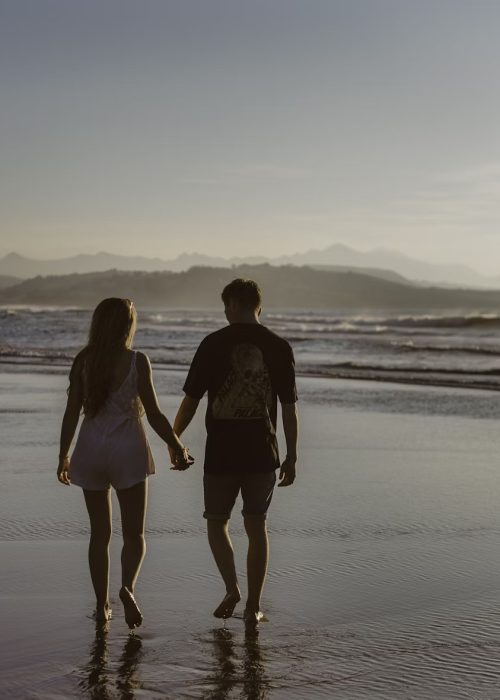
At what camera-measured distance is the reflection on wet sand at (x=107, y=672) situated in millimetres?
3833

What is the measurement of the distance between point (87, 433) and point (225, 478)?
0.70 meters

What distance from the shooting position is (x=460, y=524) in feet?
22.2

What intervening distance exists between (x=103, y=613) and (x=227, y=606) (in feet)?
1.92

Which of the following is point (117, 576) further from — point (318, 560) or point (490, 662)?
point (490, 662)

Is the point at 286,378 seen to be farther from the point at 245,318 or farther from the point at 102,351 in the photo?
the point at 102,351

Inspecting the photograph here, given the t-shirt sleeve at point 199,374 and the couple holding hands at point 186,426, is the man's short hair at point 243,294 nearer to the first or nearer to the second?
the couple holding hands at point 186,426

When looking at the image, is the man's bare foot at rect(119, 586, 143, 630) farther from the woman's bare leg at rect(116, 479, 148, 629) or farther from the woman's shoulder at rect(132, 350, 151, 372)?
the woman's shoulder at rect(132, 350, 151, 372)

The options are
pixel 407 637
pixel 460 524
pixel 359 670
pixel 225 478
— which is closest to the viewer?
pixel 359 670

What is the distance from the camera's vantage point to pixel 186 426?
4820 millimetres

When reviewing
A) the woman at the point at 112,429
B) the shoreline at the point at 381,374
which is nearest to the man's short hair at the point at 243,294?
Answer: the woman at the point at 112,429

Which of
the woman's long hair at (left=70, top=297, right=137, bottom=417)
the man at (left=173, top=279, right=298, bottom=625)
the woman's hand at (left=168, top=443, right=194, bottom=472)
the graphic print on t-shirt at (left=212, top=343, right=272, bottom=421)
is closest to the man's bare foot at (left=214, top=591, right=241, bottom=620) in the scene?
the man at (left=173, top=279, right=298, bottom=625)

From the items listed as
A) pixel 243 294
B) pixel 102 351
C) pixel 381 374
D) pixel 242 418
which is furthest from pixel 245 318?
pixel 381 374

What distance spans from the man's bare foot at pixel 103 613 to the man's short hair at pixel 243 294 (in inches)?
61.6

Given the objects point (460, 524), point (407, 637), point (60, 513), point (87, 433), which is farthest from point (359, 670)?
point (60, 513)
